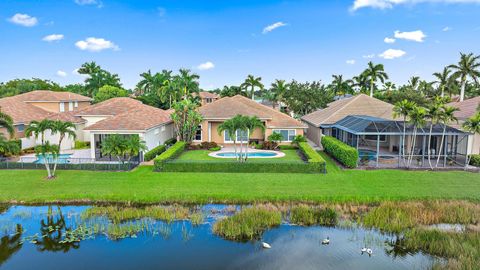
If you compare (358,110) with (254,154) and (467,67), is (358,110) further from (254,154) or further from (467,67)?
(467,67)

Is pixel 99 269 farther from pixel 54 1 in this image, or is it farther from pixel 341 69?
pixel 341 69

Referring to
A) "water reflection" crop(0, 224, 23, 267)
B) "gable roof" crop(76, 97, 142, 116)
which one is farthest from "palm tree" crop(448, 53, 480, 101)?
"water reflection" crop(0, 224, 23, 267)

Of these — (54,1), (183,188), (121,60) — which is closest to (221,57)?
(121,60)

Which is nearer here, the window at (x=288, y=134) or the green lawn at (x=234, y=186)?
the green lawn at (x=234, y=186)

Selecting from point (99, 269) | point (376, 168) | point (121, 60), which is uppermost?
point (121, 60)

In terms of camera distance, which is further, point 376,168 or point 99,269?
point 376,168

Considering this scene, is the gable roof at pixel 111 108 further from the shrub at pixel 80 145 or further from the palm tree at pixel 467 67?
the palm tree at pixel 467 67

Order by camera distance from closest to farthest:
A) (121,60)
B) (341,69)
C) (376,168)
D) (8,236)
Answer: (8,236) < (376,168) < (121,60) < (341,69)

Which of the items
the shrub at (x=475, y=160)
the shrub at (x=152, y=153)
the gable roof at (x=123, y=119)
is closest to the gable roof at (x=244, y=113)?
the gable roof at (x=123, y=119)
